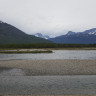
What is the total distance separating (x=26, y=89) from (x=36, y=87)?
130cm

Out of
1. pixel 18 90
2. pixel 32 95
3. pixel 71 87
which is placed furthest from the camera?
pixel 71 87

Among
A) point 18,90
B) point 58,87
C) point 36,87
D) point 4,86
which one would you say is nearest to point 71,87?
point 58,87

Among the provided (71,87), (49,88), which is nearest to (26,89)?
(49,88)

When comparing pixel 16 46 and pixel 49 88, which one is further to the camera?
pixel 16 46

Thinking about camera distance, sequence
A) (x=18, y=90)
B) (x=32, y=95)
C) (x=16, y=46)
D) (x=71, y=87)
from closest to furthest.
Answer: (x=32, y=95), (x=18, y=90), (x=71, y=87), (x=16, y=46)

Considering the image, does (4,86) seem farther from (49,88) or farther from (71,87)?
(71,87)

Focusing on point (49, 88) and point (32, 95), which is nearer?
point (32, 95)

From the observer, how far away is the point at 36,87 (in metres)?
18.7

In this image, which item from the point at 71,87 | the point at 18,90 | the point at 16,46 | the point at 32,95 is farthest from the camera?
the point at 16,46

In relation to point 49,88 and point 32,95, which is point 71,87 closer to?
point 49,88

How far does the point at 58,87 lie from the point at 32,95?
179 inches

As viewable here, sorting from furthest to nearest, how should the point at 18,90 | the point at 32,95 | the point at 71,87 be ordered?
the point at 71,87, the point at 18,90, the point at 32,95

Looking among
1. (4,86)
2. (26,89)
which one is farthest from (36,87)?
(4,86)

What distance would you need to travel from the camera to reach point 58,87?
1864 centimetres
